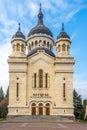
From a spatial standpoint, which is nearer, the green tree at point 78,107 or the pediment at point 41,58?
the pediment at point 41,58

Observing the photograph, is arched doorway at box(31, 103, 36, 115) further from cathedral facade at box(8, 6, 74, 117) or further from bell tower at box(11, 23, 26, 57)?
bell tower at box(11, 23, 26, 57)

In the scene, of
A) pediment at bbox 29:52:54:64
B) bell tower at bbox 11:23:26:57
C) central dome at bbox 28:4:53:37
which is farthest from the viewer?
central dome at bbox 28:4:53:37

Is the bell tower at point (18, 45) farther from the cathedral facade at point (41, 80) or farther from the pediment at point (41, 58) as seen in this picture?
the pediment at point (41, 58)

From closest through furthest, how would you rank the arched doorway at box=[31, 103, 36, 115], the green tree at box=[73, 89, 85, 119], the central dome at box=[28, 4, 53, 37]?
1. the arched doorway at box=[31, 103, 36, 115]
2. the green tree at box=[73, 89, 85, 119]
3. the central dome at box=[28, 4, 53, 37]

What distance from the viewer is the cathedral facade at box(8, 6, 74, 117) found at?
47281 millimetres

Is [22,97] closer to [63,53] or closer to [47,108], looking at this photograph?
[47,108]

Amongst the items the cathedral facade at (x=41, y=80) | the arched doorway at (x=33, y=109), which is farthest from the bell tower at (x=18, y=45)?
the arched doorway at (x=33, y=109)

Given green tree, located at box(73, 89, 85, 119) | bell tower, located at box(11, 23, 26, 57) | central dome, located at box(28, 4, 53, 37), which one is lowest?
green tree, located at box(73, 89, 85, 119)

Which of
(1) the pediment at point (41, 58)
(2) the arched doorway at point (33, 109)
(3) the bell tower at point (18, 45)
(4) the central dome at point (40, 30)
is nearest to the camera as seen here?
(2) the arched doorway at point (33, 109)

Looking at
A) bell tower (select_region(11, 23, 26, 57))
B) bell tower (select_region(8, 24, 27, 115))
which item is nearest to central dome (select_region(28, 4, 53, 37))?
bell tower (select_region(11, 23, 26, 57))

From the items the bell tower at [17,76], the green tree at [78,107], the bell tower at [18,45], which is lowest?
the green tree at [78,107]

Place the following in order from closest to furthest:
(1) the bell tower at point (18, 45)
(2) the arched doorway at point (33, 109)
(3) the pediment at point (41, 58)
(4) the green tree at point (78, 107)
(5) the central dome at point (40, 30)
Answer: (2) the arched doorway at point (33, 109) < (1) the bell tower at point (18, 45) < (3) the pediment at point (41, 58) < (4) the green tree at point (78, 107) < (5) the central dome at point (40, 30)

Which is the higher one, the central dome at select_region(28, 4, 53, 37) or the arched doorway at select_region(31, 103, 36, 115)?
the central dome at select_region(28, 4, 53, 37)

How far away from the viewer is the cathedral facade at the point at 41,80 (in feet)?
155
